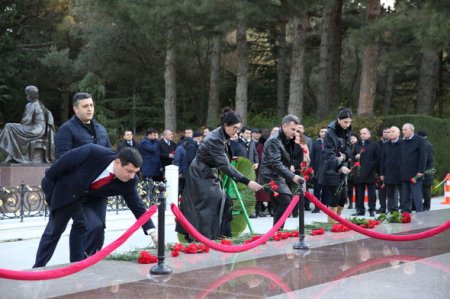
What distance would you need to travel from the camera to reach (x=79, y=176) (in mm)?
7055

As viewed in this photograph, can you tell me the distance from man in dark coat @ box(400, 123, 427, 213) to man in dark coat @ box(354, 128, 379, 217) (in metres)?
1.16

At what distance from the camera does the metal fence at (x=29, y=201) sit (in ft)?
44.7

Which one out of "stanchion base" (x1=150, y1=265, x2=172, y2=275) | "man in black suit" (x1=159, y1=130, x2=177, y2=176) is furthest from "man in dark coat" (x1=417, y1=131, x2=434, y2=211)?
"stanchion base" (x1=150, y1=265, x2=172, y2=275)

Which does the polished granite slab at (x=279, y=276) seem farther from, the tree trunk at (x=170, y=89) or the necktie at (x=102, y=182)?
the tree trunk at (x=170, y=89)

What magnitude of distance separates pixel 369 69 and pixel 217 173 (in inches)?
643

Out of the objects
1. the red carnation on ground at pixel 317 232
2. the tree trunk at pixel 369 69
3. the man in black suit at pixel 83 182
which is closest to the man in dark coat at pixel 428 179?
the red carnation on ground at pixel 317 232

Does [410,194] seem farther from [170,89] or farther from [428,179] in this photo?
[170,89]

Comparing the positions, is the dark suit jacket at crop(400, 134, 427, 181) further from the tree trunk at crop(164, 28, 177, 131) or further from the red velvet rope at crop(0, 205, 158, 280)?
the tree trunk at crop(164, 28, 177, 131)

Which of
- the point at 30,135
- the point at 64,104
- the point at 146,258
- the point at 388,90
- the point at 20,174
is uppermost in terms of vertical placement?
the point at 388,90

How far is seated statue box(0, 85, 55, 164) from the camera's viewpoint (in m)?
16.2

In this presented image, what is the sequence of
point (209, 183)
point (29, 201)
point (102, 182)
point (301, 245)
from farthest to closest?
point (29, 201) < point (209, 183) < point (301, 245) < point (102, 182)

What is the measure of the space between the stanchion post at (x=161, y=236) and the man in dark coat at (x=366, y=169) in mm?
9152

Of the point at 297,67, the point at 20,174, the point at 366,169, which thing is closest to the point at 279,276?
the point at 366,169

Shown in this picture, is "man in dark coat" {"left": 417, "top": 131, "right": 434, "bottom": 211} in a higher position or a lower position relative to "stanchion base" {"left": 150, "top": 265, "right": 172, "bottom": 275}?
higher
